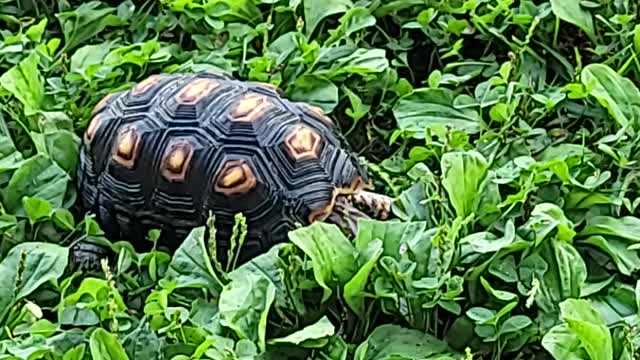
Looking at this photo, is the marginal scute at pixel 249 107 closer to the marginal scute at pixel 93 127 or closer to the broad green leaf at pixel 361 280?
the marginal scute at pixel 93 127

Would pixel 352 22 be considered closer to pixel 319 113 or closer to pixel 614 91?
pixel 319 113

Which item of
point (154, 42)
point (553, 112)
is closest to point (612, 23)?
point (553, 112)

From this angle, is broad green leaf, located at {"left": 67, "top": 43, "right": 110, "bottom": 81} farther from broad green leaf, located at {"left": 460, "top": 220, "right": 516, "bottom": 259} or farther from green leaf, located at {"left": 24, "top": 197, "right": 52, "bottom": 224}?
broad green leaf, located at {"left": 460, "top": 220, "right": 516, "bottom": 259}

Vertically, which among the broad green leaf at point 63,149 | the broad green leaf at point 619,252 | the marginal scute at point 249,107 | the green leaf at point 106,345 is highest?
the marginal scute at point 249,107

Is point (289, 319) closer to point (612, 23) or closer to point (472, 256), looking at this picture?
point (472, 256)

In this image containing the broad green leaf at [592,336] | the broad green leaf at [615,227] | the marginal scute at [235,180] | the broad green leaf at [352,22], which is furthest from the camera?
the broad green leaf at [352,22]

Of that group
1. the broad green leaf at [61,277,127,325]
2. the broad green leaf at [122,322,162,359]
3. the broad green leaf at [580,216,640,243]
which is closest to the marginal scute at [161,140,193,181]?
the broad green leaf at [61,277,127,325]

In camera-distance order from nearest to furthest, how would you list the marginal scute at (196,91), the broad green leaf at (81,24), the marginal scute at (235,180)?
the marginal scute at (235,180), the marginal scute at (196,91), the broad green leaf at (81,24)

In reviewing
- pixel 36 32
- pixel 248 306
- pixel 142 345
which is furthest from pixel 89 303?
pixel 36 32

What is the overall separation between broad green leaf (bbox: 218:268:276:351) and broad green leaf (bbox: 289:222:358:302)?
3.6 inches

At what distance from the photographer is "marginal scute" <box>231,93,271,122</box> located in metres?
2.36

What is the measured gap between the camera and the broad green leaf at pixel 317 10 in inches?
114

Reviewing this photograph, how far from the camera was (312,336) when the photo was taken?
1923 mm

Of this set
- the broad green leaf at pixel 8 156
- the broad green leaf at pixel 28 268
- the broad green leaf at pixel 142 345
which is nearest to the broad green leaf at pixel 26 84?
the broad green leaf at pixel 8 156
